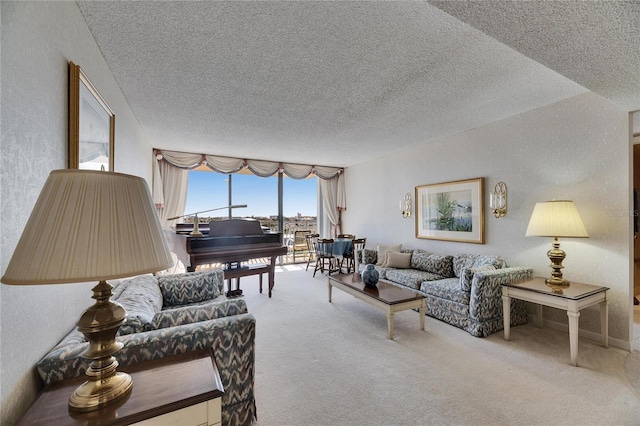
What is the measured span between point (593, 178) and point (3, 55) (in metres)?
4.34

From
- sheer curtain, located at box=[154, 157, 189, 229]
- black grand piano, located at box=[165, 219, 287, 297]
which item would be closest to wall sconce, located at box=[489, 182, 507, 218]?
black grand piano, located at box=[165, 219, 287, 297]

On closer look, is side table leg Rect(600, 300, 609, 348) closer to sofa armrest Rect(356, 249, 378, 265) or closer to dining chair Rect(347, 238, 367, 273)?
sofa armrest Rect(356, 249, 378, 265)

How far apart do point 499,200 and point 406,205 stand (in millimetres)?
1656

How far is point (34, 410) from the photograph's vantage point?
0.96 meters

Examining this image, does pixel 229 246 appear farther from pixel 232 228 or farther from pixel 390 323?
pixel 390 323

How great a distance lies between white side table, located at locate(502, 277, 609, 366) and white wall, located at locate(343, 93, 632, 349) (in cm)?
19

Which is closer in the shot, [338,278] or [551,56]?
[551,56]

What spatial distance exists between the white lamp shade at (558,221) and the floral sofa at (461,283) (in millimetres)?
611

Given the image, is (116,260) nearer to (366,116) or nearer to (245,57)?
(245,57)

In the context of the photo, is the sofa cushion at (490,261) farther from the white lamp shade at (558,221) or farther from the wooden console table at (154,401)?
the wooden console table at (154,401)

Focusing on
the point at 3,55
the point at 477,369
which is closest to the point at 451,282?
the point at 477,369

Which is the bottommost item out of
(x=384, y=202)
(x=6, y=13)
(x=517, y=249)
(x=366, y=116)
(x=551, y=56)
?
(x=517, y=249)

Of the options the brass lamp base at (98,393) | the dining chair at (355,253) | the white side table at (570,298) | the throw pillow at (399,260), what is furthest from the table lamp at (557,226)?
the brass lamp base at (98,393)

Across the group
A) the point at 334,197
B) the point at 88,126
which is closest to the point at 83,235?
the point at 88,126
